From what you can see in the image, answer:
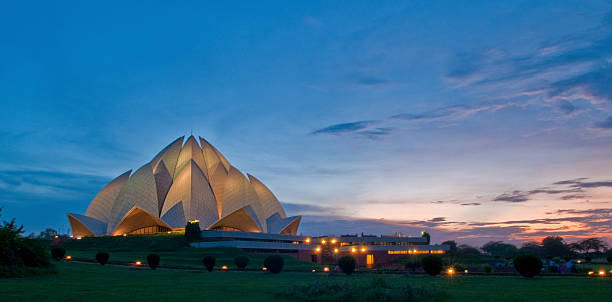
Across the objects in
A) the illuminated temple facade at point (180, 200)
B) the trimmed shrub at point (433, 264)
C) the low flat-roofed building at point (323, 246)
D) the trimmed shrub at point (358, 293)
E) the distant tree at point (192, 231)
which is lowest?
the trimmed shrub at point (358, 293)

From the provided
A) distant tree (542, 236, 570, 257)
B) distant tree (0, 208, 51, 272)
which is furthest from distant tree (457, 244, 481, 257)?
distant tree (0, 208, 51, 272)

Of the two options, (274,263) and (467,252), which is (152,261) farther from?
(467,252)

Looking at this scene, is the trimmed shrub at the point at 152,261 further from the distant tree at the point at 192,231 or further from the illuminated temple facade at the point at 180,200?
the illuminated temple facade at the point at 180,200

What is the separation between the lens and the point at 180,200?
198 feet

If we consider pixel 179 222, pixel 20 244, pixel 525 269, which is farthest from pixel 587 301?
pixel 179 222

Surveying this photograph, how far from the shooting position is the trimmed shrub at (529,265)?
23.6m

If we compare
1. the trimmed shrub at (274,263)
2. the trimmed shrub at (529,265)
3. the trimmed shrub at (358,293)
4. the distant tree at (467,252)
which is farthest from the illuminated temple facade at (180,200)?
the trimmed shrub at (358,293)

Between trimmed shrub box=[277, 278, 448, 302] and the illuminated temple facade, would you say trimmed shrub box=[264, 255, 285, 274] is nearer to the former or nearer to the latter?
trimmed shrub box=[277, 278, 448, 302]

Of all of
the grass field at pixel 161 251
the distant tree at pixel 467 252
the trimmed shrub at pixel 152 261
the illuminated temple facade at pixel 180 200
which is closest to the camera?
the trimmed shrub at pixel 152 261

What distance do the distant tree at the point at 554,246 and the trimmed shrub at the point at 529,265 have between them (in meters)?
55.3

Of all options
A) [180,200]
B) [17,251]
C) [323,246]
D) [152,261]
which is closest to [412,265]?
[152,261]

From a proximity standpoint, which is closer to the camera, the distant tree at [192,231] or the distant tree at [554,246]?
the distant tree at [192,231]

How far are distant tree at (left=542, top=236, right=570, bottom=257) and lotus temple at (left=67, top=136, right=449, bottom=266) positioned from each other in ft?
73.5

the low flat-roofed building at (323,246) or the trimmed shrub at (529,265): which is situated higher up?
the low flat-roofed building at (323,246)
